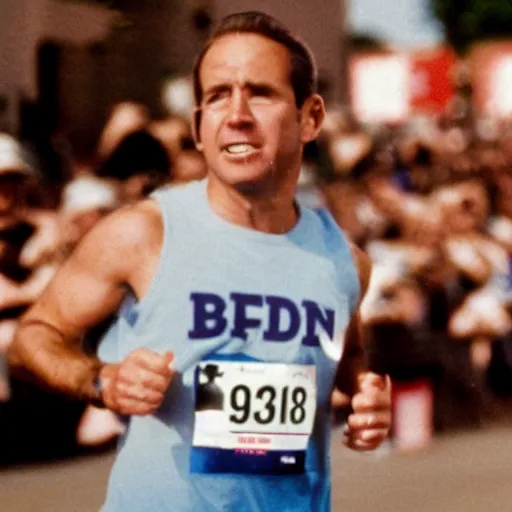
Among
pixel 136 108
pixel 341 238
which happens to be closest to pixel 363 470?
pixel 136 108

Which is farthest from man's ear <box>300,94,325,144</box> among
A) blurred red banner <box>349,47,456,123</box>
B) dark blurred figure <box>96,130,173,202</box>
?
blurred red banner <box>349,47,456,123</box>

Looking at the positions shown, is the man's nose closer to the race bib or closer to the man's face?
the man's face

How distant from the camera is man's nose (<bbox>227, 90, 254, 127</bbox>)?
218 centimetres

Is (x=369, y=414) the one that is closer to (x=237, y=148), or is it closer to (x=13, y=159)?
(x=237, y=148)

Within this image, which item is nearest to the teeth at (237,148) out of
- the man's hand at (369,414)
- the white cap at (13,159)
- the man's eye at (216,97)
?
the man's eye at (216,97)

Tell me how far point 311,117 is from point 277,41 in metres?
0.16

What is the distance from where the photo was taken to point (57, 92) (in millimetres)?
5000

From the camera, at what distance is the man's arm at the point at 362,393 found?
2.25m

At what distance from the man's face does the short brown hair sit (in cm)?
1

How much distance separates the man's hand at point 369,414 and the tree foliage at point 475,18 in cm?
3063

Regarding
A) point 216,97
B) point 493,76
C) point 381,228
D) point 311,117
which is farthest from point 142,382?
point 493,76

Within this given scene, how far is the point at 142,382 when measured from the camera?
1.94 meters

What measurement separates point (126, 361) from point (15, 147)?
263cm

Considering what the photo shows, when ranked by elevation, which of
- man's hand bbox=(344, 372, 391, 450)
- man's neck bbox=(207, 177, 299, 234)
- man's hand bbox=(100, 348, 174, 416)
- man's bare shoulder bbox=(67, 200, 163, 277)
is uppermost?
man's neck bbox=(207, 177, 299, 234)
